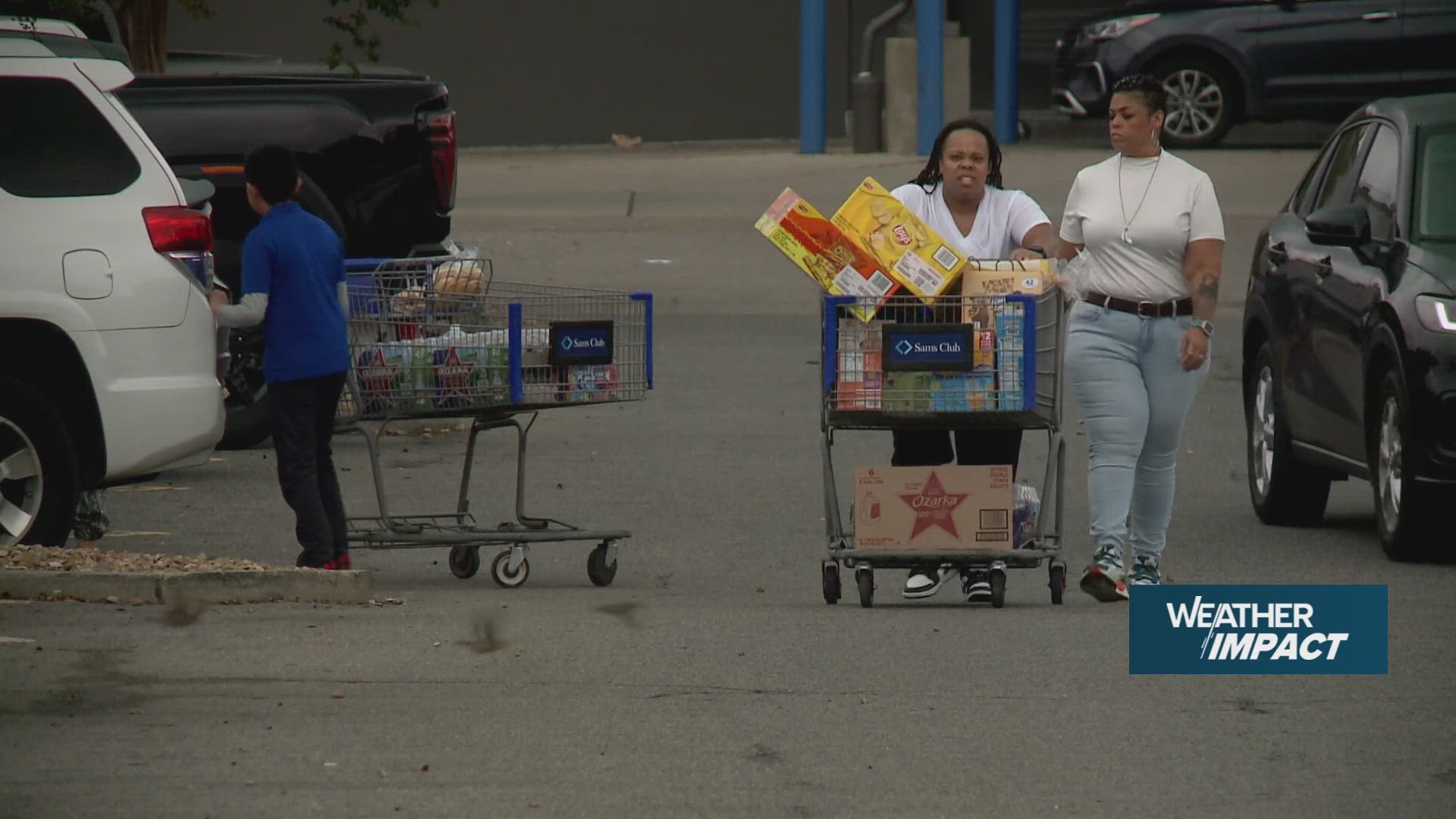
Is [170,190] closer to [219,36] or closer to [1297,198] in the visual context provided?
[1297,198]

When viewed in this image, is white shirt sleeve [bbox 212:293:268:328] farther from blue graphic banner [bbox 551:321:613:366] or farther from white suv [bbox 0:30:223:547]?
blue graphic banner [bbox 551:321:613:366]

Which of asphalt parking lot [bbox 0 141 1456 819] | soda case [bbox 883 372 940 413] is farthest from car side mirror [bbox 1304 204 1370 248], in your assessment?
soda case [bbox 883 372 940 413]

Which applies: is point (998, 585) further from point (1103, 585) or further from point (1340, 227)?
point (1340, 227)

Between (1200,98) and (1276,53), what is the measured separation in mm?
909

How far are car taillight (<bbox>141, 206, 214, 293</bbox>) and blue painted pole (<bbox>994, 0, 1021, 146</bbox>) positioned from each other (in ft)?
59.3

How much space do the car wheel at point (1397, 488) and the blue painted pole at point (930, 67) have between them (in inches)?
596

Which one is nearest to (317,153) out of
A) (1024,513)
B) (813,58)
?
(1024,513)

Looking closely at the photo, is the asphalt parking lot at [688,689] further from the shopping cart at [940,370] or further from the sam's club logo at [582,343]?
the sam's club logo at [582,343]

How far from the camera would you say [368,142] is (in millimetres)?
12789

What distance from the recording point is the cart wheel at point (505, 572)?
9.05 m

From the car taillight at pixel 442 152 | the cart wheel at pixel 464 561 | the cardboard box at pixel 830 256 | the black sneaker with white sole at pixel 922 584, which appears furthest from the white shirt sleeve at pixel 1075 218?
the car taillight at pixel 442 152

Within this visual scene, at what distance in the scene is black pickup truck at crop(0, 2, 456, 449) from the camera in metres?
12.4

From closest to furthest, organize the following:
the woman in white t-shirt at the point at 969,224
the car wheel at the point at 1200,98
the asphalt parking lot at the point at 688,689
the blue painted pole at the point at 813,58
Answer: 1. the asphalt parking lot at the point at 688,689
2. the woman in white t-shirt at the point at 969,224
3. the car wheel at the point at 1200,98
4. the blue painted pole at the point at 813,58

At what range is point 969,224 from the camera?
8.57m
